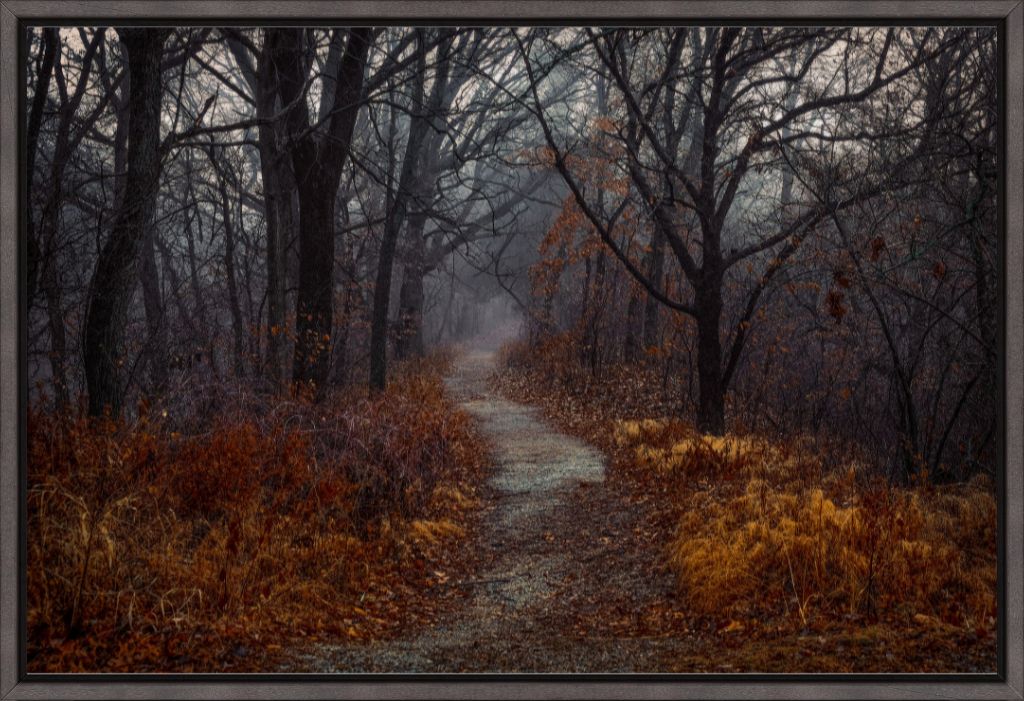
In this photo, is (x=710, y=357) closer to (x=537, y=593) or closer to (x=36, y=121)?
(x=537, y=593)

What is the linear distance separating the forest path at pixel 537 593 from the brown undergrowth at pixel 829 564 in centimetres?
32

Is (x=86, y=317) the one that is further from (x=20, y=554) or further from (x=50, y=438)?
(x=20, y=554)

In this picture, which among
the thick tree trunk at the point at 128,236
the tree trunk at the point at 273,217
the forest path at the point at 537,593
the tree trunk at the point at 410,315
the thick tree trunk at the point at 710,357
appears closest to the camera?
the forest path at the point at 537,593

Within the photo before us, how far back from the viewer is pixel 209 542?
3977 millimetres

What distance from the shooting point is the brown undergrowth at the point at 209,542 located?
11.3ft

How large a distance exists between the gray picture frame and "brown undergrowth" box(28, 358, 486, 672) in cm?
11

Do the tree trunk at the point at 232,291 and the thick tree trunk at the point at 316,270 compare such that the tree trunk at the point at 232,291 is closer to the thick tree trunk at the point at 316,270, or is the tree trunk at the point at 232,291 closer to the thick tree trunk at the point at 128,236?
the thick tree trunk at the point at 316,270

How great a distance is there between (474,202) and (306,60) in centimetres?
181

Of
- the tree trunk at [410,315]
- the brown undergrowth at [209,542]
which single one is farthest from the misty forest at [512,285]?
the tree trunk at [410,315]
